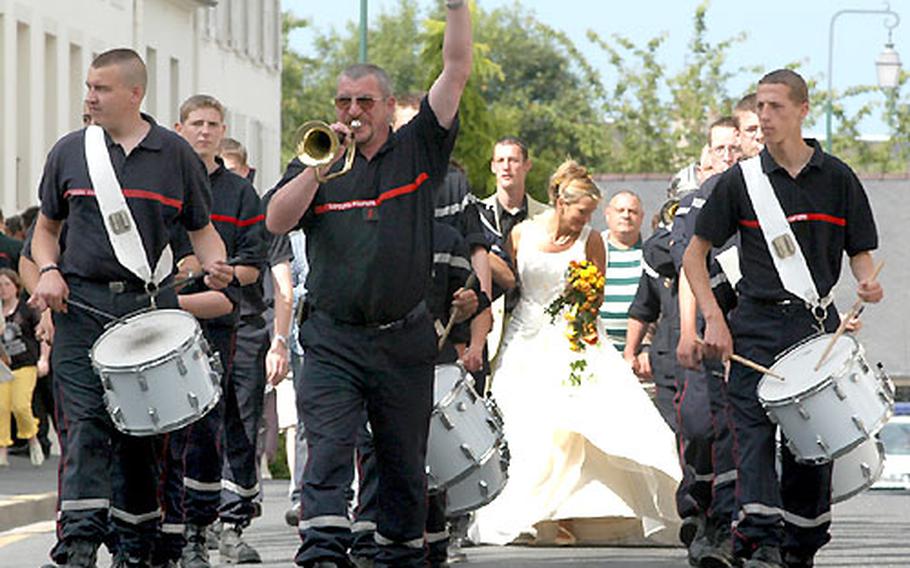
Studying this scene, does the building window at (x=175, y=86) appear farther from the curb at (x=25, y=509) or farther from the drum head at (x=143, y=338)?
the drum head at (x=143, y=338)

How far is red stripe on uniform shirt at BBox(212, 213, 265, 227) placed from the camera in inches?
565

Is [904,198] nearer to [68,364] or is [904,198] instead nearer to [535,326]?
[535,326]

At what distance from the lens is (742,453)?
12.2 m

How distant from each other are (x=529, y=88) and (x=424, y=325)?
123 meters

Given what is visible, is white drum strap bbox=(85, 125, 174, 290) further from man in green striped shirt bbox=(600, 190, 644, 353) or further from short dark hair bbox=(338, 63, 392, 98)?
man in green striped shirt bbox=(600, 190, 644, 353)

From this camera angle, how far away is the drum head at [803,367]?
11.6 meters

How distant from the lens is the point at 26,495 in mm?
20906

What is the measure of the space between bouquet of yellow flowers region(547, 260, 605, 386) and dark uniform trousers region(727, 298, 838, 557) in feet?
14.8

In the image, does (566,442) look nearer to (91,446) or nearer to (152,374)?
(91,446)

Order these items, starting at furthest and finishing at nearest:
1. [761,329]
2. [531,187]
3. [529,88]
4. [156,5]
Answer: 1. [529,88]
2. [531,187]
3. [156,5]
4. [761,329]

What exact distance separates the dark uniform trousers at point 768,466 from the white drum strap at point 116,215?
242 cm

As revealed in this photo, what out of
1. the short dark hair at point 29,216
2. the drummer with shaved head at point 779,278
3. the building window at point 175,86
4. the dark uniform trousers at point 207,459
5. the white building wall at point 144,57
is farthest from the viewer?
the building window at point 175,86

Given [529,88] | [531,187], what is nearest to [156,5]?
[531,187]

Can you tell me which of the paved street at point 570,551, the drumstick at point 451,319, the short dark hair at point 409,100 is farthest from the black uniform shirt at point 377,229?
the paved street at point 570,551
